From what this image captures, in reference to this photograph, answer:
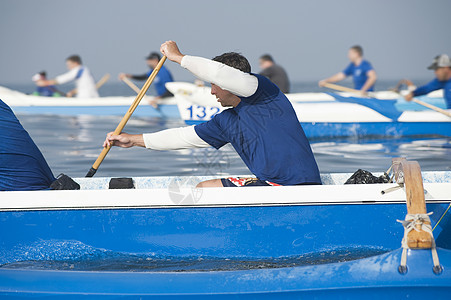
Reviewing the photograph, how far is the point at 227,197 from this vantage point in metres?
3.72

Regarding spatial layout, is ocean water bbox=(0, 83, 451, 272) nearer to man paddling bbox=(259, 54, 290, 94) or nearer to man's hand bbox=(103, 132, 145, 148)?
man's hand bbox=(103, 132, 145, 148)

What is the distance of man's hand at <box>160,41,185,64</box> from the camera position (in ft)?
13.1

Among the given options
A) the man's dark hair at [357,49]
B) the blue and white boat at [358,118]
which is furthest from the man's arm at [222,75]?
the man's dark hair at [357,49]

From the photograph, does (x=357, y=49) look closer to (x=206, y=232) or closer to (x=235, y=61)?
(x=235, y=61)

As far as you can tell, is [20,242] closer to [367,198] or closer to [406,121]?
[367,198]

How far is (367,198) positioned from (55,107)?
39.8 ft

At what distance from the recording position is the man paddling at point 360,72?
1368 cm

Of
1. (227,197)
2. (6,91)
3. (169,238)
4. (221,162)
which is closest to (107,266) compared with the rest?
(169,238)

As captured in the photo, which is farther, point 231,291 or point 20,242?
point 20,242

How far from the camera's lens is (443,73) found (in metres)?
9.60

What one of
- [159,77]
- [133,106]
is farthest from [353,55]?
[133,106]

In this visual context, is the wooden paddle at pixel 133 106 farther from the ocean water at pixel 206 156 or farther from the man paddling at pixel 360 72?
the man paddling at pixel 360 72

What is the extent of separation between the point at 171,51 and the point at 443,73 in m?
6.60

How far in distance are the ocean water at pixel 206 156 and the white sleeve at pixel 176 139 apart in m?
3.34
